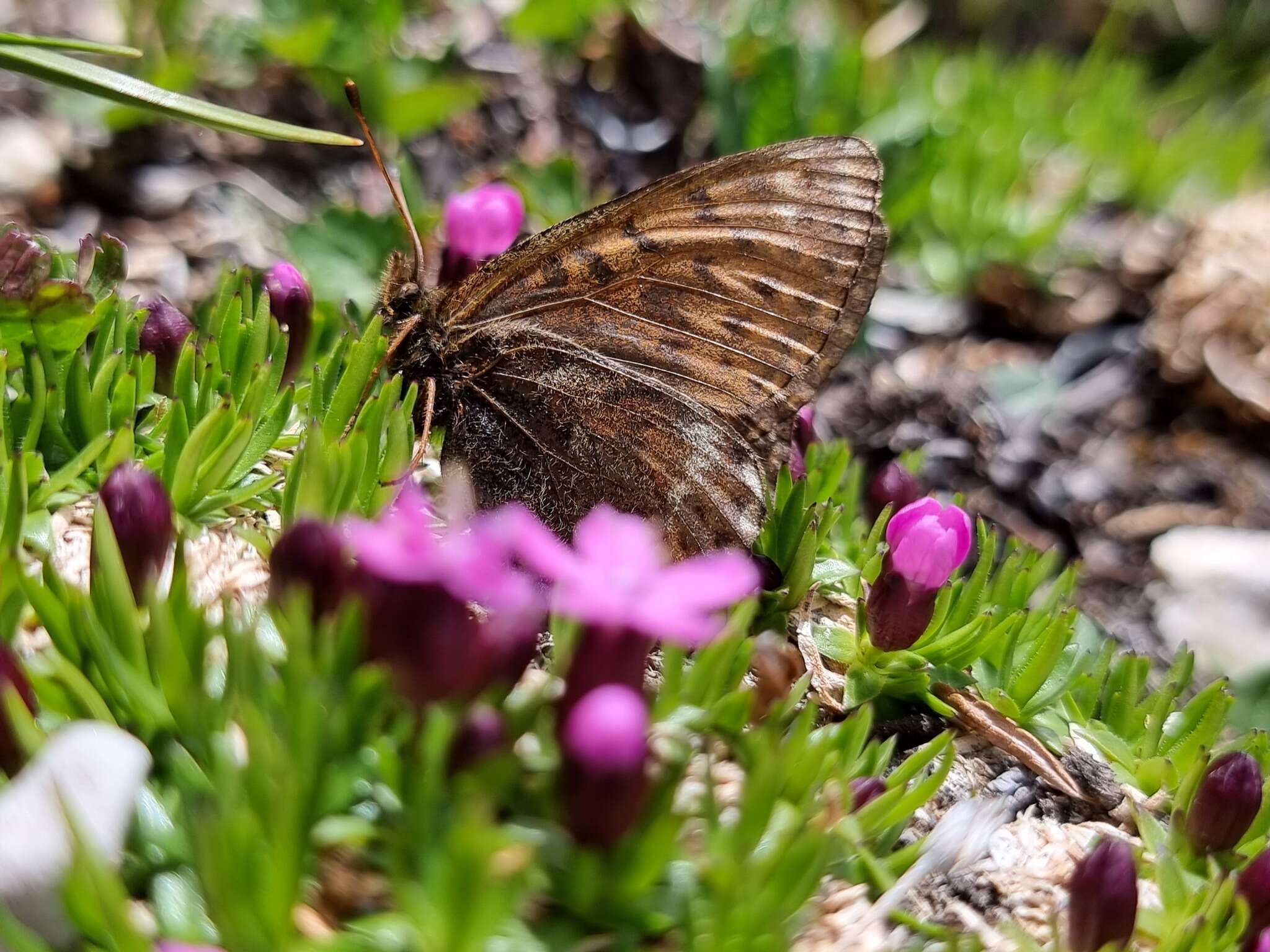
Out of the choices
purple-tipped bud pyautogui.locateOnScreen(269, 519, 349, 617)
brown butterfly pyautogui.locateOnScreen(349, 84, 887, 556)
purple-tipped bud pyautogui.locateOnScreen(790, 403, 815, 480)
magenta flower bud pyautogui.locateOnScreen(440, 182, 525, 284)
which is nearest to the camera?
purple-tipped bud pyautogui.locateOnScreen(269, 519, 349, 617)

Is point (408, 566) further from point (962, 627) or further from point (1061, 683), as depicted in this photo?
point (1061, 683)

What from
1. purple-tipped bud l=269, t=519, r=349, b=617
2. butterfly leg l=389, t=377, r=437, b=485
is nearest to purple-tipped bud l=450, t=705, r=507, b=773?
purple-tipped bud l=269, t=519, r=349, b=617

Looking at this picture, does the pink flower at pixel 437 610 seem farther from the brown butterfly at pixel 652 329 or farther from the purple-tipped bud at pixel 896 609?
the brown butterfly at pixel 652 329

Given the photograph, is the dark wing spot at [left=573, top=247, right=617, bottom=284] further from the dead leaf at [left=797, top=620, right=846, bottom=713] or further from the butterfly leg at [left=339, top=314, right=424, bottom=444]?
the dead leaf at [left=797, top=620, right=846, bottom=713]

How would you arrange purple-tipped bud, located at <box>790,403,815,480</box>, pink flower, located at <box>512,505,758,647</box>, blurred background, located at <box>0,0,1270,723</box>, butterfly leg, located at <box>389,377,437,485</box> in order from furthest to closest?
blurred background, located at <box>0,0,1270,723</box> → purple-tipped bud, located at <box>790,403,815,480</box> → butterfly leg, located at <box>389,377,437,485</box> → pink flower, located at <box>512,505,758,647</box>

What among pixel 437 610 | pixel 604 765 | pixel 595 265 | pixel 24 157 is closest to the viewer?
pixel 604 765

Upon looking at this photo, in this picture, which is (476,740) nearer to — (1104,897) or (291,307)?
(1104,897)

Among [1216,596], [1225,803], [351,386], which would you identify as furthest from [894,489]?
[1216,596]
